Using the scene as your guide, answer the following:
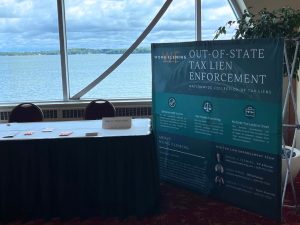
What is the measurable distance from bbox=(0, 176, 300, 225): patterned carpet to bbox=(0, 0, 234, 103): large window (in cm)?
259

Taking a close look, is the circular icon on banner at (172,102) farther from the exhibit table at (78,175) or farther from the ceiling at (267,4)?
the ceiling at (267,4)

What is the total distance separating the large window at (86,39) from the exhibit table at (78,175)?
8.56ft

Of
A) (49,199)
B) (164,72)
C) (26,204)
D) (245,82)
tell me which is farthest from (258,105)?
(26,204)

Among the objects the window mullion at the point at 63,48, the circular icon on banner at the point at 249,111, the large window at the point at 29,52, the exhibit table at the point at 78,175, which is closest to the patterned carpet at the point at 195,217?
the exhibit table at the point at 78,175

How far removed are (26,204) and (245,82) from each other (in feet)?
7.05

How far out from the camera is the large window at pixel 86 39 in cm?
563

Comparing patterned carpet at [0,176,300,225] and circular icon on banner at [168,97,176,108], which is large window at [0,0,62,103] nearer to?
circular icon on banner at [168,97,176,108]

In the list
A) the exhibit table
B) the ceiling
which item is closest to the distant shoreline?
the ceiling

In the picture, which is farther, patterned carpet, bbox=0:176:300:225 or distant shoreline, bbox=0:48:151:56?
distant shoreline, bbox=0:48:151:56

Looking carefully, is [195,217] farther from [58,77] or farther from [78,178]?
[58,77]

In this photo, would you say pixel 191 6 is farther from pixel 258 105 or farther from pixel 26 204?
pixel 26 204

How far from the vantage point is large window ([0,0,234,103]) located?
5629 millimetres

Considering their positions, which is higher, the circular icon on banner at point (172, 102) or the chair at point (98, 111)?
the circular icon on banner at point (172, 102)

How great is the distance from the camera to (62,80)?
5711mm
